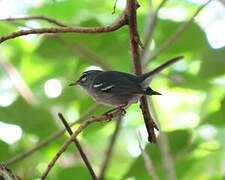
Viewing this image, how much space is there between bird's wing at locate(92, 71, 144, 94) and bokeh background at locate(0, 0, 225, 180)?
0.14m

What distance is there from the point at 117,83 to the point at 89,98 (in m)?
0.34

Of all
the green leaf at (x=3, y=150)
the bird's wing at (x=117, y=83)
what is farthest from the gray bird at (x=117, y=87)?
the green leaf at (x=3, y=150)

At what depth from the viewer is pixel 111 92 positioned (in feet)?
11.4

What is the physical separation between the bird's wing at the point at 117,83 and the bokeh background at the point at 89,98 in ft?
0.45

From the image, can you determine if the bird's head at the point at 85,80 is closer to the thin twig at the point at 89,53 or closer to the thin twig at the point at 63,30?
the thin twig at the point at 89,53

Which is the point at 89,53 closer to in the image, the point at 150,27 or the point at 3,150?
the point at 150,27

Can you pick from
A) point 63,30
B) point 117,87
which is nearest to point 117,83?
point 117,87

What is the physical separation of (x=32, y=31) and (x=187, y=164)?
6.06ft

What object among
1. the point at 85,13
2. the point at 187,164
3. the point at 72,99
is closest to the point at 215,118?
the point at 187,164

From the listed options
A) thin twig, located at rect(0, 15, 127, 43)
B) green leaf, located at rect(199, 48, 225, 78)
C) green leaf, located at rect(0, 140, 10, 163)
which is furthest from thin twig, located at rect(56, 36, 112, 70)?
thin twig, located at rect(0, 15, 127, 43)

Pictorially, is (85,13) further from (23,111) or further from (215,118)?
(215,118)

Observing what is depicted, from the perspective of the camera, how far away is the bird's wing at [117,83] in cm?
315

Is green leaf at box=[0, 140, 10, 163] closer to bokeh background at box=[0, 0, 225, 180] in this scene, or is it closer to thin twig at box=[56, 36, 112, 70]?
bokeh background at box=[0, 0, 225, 180]

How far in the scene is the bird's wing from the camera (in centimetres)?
315
